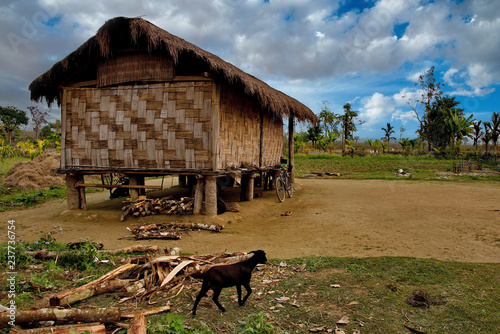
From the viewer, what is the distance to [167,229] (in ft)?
22.8

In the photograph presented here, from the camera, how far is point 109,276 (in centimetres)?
384

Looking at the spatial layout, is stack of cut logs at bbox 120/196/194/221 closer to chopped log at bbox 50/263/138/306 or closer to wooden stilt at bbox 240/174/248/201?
wooden stilt at bbox 240/174/248/201

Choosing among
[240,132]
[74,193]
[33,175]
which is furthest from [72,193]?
[33,175]

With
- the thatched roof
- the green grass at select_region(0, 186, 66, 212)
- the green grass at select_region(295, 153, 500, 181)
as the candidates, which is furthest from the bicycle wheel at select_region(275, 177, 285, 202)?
the green grass at select_region(295, 153, 500, 181)

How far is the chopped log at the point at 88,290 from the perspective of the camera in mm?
3238

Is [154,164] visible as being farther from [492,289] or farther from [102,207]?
[492,289]

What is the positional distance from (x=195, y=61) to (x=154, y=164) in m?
2.82

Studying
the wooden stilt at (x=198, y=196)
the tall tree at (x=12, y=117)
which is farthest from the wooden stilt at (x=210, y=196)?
the tall tree at (x=12, y=117)

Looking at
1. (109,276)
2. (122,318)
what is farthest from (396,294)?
(109,276)

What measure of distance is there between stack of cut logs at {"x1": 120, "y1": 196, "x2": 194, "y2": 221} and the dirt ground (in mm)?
248

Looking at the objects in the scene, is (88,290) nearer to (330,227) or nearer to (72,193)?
(330,227)

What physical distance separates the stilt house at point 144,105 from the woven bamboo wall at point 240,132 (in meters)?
0.05

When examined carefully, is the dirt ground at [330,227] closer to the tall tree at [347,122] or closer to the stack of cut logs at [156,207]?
the stack of cut logs at [156,207]

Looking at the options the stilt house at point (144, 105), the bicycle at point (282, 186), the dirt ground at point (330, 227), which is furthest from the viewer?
the bicycle at point (282, 186)
